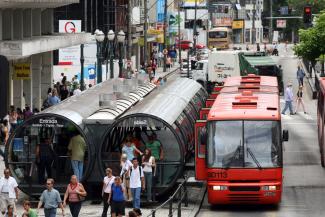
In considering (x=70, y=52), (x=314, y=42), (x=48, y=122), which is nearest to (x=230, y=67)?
(x=314, y=42)

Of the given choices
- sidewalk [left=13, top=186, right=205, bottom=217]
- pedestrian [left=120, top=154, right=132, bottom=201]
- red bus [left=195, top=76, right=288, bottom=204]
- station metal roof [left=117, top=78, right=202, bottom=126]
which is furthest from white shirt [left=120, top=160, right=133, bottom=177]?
red bus [left=195, top=76, right=288, bottom=204]

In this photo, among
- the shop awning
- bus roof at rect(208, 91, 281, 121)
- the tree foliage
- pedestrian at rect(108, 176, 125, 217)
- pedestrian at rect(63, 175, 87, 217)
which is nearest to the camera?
pedestrian at rect(63, 175, 87, 217)

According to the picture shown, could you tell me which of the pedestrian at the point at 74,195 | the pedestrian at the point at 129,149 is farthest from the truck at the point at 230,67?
the pedestrian at the point at 74,195

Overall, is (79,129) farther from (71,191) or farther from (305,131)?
(305,131)

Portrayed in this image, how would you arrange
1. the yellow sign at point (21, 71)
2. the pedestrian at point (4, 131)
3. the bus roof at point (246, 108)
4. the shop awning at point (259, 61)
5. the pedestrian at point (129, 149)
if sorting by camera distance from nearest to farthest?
the bus roof at point (246, 108), the pedestrian at point (129, 149), the pedestrian at point (4, 131), the yellow sign at point (21, 71), the shop awning at point (259, 61)

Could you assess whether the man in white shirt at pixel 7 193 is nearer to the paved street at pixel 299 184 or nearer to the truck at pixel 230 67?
the paved street at pixel 299 184

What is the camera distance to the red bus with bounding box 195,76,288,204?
85.4 feet

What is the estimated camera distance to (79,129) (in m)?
26.4

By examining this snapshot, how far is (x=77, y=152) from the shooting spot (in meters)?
26.7

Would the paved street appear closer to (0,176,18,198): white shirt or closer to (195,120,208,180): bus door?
(195,120,208,180): bus door

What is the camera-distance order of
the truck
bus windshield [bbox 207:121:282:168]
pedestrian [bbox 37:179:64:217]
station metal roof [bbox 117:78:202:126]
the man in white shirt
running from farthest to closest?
1. the truck
2. station metal roof [bbox 117:78:202:126]
3. bus windshield [bbox 207:121:282:168]
4. the man in white shirt
5. pedestrian [bbox 37:179:64:217]

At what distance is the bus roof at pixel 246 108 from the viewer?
2658cm

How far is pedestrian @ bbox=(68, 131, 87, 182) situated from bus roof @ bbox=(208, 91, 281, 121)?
3166 mm

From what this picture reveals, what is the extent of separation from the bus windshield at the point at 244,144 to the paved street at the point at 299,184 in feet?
3.96
